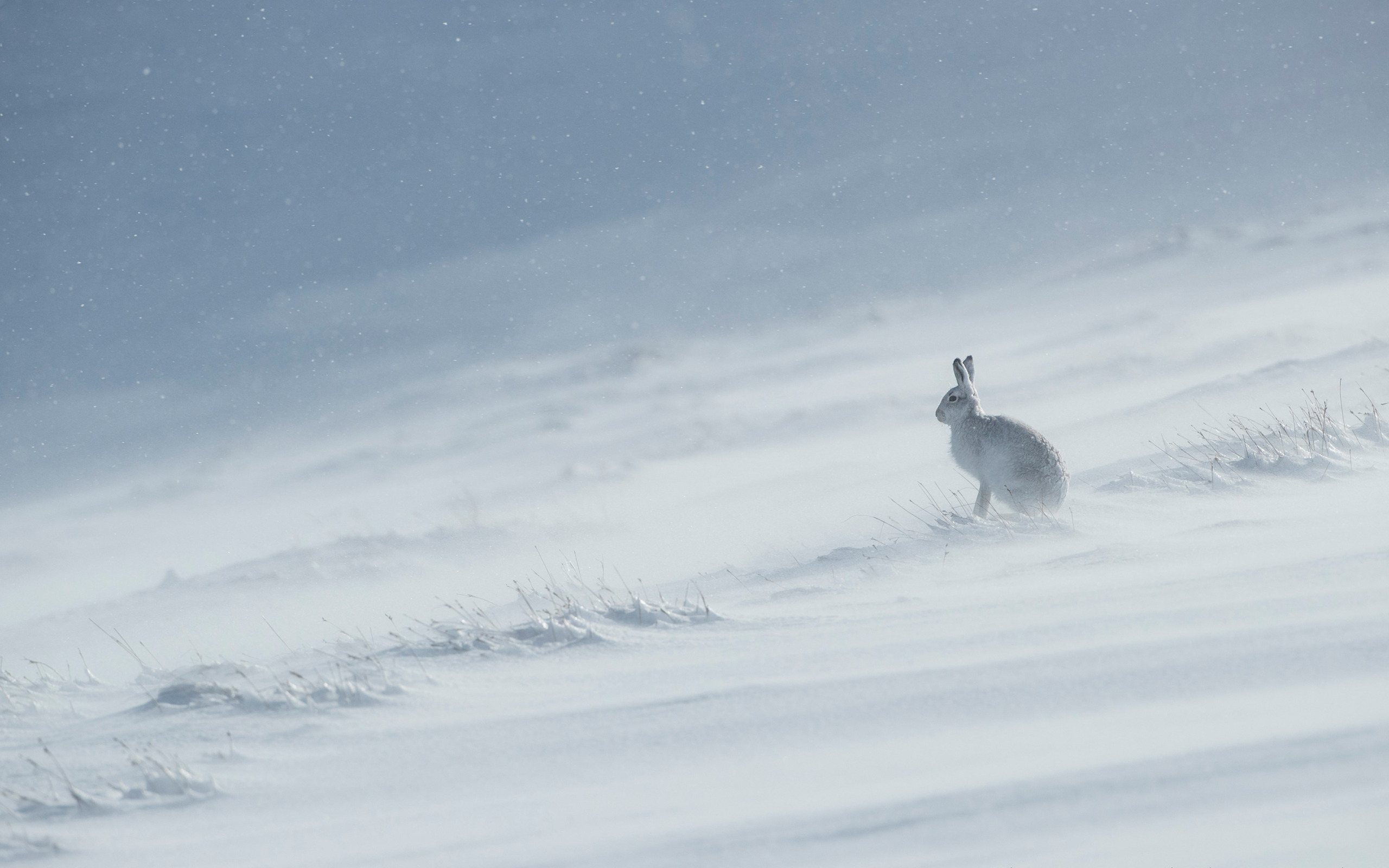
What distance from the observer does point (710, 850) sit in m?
2.55

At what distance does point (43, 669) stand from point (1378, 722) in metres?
Answer: 7.46

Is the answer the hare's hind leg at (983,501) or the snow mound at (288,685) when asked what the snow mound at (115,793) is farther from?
the hare's hind leg at (983,501)

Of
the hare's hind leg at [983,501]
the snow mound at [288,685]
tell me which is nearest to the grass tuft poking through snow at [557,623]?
the snow mound at [288,685]

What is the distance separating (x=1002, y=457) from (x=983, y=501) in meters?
0.37

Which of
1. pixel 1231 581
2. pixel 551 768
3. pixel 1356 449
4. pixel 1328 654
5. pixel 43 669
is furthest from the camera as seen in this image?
pixel 1356 449

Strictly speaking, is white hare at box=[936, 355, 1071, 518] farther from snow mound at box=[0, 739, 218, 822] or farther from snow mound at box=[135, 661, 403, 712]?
snow mound at box=[0, 739, 218, 822]

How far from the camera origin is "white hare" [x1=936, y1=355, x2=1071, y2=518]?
22.5 feet

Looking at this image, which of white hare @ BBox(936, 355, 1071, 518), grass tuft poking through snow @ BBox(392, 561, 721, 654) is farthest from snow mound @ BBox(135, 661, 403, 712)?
white hare @ BBox(936, 355, 1071, 518)

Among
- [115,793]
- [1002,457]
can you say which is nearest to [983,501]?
[1002,457]

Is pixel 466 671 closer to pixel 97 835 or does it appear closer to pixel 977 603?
pixel 97 835

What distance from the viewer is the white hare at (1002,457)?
6.86 meters

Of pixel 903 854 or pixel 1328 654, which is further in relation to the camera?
pixel 1328 654

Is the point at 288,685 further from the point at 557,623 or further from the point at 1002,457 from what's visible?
the point at 1002,457

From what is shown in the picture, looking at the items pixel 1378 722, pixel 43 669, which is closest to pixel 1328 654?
pixel 1378 722
